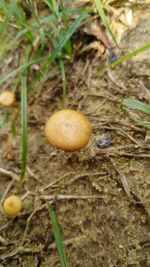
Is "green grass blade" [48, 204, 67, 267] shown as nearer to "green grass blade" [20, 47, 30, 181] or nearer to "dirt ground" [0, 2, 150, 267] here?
"dirt ground" [0, 2, 150, 267]

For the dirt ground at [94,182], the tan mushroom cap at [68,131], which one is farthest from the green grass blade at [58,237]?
the tan mushroom cap at [68,131]

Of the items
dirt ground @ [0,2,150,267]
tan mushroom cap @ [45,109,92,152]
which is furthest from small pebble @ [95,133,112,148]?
tan mushroom cap @ [45,109,92,152]

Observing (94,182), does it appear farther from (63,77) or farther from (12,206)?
(63,77)

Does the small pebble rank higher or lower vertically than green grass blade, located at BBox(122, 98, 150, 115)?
lower

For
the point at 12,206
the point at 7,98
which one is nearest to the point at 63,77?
the point at 7,98

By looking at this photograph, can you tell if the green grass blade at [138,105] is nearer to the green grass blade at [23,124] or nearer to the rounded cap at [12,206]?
the green grass blade at [23,124]

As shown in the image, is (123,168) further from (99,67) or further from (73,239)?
(99,67)

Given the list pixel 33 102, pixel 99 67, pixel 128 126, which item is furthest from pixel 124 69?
pixel 33 102
